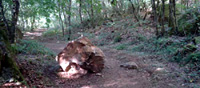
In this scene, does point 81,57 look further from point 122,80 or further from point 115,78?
point 122,80

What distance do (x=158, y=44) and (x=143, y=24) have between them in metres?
8.09

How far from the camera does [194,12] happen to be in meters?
11.2

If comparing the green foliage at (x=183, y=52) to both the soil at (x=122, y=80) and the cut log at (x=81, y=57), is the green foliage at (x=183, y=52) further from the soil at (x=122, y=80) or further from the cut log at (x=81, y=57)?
the cut log at (x=81, y=57)

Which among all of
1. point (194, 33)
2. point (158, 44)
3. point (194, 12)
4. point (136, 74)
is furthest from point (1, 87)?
point (194, 12)

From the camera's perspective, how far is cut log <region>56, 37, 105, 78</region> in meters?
6.88

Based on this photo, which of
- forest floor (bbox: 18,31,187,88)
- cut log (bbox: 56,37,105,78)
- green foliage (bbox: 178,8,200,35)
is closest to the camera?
forest floor (bbox: 18,31,187,88)

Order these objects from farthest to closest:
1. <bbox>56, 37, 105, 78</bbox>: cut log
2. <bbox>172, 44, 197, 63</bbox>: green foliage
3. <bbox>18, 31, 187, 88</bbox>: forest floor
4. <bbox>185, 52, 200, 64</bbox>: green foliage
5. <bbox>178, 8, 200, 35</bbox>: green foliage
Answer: <bbox>178, 8, 200, 35</bbox>: green foliage, <bbox>172, 44, 197, 63</bbox>: green foliage, <bbox>56, 37, 105, 78</bbox>: cut log, <bbox>185, 52, 200, 64</bbox>: green foliage, <bbox>18, 31, 187, 88</bbox>: forest floor

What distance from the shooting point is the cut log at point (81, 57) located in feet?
22.6

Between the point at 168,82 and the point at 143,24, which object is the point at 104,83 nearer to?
the point at 168,82

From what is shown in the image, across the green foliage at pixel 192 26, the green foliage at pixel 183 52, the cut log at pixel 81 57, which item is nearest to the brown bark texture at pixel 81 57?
the cut log at pixel 81 57

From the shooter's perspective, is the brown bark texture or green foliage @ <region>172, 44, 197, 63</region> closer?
the brown bark texture

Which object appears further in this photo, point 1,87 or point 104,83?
point 104,83

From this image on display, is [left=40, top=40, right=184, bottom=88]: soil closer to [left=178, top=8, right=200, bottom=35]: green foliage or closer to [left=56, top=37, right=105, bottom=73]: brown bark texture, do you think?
[left=56, top=37, right=105, bottom=73]: brown bark texture

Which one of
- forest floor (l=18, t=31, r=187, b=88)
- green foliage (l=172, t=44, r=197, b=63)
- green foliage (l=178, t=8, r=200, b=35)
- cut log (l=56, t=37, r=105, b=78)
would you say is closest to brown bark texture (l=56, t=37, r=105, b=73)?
cut log (l=56, t=37, r=105, b=78)
